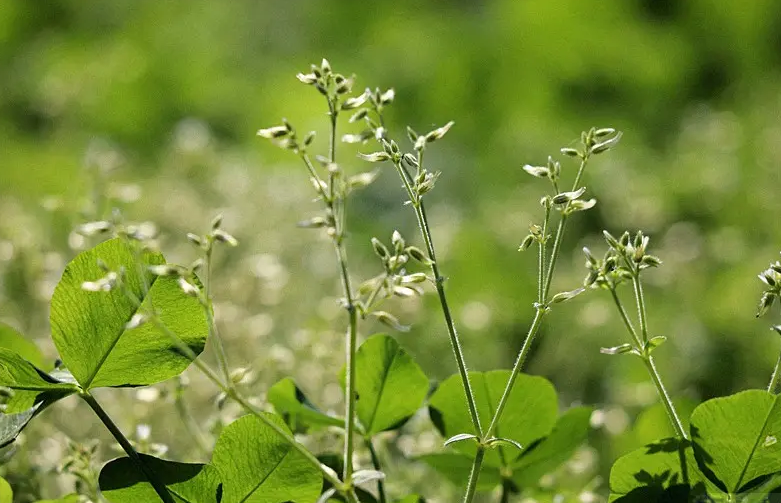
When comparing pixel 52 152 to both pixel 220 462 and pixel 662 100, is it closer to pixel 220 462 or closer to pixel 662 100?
pixel 662 100

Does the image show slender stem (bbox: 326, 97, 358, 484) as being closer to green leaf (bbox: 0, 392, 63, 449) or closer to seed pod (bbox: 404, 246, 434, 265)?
seed pod (bbox: 404, 246, 434, 265)

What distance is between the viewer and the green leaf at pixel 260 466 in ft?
1.23

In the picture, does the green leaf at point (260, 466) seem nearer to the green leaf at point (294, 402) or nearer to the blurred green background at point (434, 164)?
the green leaf at point (294, 402)

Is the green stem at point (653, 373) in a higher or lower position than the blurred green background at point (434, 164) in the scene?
lower

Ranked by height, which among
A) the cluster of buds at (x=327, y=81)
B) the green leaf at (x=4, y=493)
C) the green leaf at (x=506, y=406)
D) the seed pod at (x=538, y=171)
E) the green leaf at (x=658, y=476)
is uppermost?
the cluster of buds at (x=327, y=81)

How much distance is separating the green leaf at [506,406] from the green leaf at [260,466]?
0.08m

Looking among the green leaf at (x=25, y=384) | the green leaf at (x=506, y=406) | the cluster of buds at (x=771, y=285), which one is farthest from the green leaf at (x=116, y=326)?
the cluster of buds at (x=771, y=285)

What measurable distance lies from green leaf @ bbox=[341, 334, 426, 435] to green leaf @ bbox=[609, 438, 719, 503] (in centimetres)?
11

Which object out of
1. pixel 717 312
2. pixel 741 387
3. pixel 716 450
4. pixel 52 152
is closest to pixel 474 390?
pixel 716 450

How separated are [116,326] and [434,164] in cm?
173

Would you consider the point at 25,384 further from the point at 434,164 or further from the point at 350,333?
the point at 434,164

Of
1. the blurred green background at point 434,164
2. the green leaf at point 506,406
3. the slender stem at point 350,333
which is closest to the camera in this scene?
the slender stem at point 350,333

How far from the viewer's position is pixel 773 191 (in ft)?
5.28

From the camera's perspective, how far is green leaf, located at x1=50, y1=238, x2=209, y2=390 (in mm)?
385
